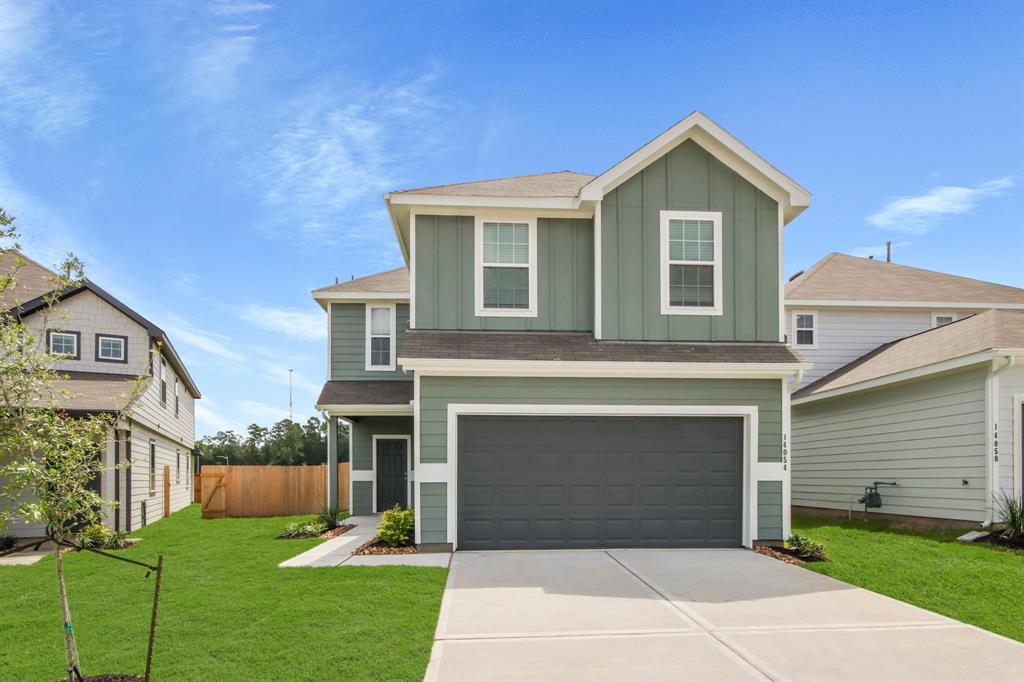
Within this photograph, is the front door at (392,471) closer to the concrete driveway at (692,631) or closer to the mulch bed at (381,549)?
the mulch bed at (381,549)

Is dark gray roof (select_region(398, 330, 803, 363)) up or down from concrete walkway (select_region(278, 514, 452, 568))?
up

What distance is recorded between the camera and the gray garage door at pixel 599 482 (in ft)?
39.0

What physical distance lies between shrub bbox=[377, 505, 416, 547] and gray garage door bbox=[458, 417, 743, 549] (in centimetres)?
82

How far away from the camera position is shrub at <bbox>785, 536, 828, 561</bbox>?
11094 millimetres

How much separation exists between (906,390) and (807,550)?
5.54 metres

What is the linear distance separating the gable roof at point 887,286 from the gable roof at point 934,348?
1644 millimetres

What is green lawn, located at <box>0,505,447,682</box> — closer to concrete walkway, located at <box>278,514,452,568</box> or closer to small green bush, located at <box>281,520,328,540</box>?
concrete walkway, located at <box>278,514,452,568</box>

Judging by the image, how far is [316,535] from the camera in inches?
578

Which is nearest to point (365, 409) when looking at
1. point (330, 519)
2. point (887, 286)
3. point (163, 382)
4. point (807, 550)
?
point (330, 519)

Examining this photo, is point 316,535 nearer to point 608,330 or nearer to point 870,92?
point 608,330

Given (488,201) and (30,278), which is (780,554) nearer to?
A: (488,201)

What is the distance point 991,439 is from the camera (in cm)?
1267

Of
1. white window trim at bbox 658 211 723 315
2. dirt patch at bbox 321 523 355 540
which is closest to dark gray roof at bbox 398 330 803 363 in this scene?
white window trim at bbox 658 211 723 315

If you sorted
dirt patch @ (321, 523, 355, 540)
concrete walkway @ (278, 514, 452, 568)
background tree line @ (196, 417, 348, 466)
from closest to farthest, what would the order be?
concrete walkway @ (278, 514, 452, 568) → dirt patch @ (321, 523, 355, 540) → background tree line @ (196, 417, 348, 466)
